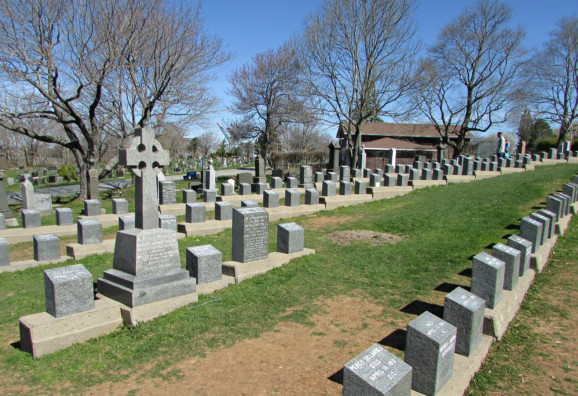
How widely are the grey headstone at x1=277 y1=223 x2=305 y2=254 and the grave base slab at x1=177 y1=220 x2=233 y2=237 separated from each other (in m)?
4.19

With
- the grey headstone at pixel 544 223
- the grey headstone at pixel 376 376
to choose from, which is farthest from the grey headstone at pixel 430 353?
the grey headstone at pixel 544 223

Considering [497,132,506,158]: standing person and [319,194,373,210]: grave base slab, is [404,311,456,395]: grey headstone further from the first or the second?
[497,132,506,158]: standing person

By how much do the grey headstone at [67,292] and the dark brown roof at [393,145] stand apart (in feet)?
122

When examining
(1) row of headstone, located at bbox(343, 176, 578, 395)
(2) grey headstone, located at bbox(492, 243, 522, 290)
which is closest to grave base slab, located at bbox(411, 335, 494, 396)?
(1) row of headstone, located at bbox(343, 176, 578, 395)

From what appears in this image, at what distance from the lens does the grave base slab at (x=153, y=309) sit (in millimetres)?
5234

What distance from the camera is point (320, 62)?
24453 millimetres

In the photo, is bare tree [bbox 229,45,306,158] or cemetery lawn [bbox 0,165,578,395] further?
bare tree [bbox 229,45,306,158]

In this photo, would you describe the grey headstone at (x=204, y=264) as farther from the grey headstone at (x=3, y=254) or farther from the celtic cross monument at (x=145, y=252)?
the grey headstone at (x=3, y=254)

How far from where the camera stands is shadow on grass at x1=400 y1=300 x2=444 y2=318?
5.46 m

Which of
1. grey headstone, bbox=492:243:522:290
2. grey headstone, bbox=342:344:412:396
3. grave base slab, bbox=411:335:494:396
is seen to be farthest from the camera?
grey headstone, bbox=492:243:522:290

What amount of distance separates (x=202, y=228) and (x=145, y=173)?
582 centimetres

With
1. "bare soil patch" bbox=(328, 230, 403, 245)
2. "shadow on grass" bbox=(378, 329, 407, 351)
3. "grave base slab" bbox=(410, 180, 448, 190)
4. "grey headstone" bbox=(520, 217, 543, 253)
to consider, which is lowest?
"shadow on grass" bbox=(378, 329, 407, 351)

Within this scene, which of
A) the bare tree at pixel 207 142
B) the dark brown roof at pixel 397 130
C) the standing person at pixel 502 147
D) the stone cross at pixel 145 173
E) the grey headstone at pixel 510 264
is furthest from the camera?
the bare tree at pixel 207 142

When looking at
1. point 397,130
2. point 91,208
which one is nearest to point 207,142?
point 397,130
